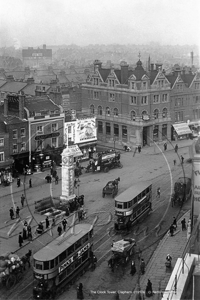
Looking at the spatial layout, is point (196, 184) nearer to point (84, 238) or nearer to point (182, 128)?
point (84, 238)

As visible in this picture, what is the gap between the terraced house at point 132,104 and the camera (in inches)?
1468

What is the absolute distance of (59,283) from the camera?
48.4ft

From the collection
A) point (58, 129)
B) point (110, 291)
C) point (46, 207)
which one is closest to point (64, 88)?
point (58, 129)

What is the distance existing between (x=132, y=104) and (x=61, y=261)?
2410 centimetres

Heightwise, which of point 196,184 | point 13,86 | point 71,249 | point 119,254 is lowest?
point 119,254

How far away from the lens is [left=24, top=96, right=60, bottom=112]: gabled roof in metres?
30.7

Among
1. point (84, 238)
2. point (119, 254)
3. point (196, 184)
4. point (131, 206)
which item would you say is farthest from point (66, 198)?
point (196, 184)

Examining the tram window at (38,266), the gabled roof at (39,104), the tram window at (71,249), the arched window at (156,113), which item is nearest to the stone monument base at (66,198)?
the tram window at (71,249)

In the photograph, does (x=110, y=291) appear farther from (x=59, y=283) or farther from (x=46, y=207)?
(x=46, y=207)

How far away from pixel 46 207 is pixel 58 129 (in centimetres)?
921

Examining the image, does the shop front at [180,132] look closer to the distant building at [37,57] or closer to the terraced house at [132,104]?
the terraced house at [132,104]

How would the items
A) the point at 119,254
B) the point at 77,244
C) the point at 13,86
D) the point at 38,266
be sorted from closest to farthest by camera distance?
the point at 38,266 → the point at 77,244 → the point at 119,254 → the point at 13,86

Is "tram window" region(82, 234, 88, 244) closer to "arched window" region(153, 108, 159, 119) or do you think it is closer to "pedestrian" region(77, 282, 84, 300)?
"pedestrian" region(77, 282, 84, 300)

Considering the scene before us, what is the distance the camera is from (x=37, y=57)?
6844 cm
